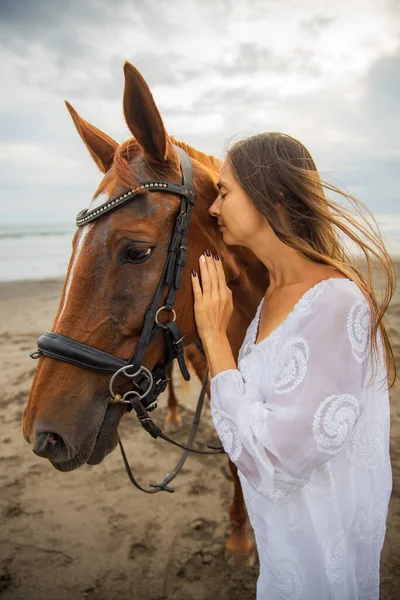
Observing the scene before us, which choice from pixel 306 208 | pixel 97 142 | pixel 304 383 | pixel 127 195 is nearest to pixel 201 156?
pixel 97 142

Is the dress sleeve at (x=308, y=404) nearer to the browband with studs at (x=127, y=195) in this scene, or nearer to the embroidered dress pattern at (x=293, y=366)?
the embroidered dress pattern at (x=293, y=366)

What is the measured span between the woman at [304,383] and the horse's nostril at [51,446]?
0.60m

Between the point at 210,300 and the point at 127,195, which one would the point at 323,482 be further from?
the point at 127,195

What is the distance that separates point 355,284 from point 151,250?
79cm

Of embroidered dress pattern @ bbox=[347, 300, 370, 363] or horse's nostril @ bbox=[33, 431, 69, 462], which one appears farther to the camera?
horse's nostril @ bbox=[33, 431, 69, 462]

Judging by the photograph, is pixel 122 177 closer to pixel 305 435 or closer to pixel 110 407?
pixel 110 407

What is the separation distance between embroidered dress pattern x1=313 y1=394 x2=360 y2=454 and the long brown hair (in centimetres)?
35

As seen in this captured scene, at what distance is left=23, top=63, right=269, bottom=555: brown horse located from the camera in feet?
4.98

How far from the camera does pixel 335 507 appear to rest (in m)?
1.45

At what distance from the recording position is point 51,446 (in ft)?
4.98

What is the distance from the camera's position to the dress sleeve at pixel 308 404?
1263 millimetres

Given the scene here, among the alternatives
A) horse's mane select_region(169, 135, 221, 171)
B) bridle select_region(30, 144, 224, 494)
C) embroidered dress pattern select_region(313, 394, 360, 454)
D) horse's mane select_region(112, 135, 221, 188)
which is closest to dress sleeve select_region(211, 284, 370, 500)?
embroidered dress pattern select_region(313, 394, 360, 454)

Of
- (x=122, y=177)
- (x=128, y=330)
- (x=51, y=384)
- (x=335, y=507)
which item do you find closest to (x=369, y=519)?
(x=335, y=507)

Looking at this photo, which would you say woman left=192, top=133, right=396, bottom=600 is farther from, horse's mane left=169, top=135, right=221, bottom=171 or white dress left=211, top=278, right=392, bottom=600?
horse's mane left=169, top=135, right=221, bottom=171
